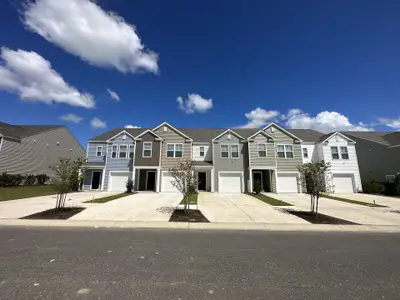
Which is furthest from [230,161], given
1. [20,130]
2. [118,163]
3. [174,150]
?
[20,130]

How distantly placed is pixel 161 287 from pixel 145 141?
21.4m

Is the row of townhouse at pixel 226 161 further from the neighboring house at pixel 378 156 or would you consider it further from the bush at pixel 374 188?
the neighboring house at pixel 378 156

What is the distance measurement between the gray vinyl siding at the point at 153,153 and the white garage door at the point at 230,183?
24.8 ft

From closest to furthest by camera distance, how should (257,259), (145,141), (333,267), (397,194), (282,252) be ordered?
1. (333,267)
2. (257,259)
3. (282,252)
4. (397,194)
5. (145,141)

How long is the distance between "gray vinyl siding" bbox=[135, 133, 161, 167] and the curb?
14.8m

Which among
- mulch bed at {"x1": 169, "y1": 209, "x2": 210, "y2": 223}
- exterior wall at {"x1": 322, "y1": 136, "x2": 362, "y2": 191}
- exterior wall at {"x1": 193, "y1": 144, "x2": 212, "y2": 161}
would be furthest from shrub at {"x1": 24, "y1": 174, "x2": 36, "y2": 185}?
exterior wall at {"x1": 322, "y1": 136, "x2": 362, "y2": 191}

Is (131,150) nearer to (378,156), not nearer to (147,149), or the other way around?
(147,149)

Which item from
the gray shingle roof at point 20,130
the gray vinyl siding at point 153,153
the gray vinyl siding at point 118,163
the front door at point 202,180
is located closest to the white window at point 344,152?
the front door at point 202,180

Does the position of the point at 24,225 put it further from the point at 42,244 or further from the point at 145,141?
the point at 145,141

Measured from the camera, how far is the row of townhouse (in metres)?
22.9

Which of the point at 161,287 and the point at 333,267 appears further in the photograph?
the point at 333,267

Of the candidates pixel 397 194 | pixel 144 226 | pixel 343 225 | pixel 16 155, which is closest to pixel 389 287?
pixel 343 225

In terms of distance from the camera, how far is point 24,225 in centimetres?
759

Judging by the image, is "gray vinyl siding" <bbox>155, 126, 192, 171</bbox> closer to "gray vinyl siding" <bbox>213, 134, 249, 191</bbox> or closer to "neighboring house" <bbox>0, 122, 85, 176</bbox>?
"gray vinyl siding" <bbox>213, 134, 249, 191</bbox>
